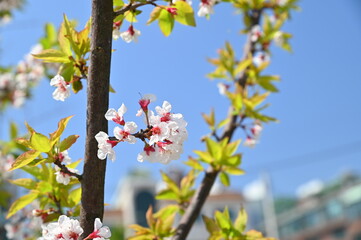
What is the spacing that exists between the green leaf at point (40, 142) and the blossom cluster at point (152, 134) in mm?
166

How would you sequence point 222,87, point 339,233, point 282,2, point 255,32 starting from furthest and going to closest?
point 339,233 → point 282,2 → point 255,32 → point 222,87

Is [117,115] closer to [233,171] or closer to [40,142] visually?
[40,142]

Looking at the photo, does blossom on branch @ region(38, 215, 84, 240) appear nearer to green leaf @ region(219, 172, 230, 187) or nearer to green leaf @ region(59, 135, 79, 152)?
green leaf @ region(59, 135, 79, 152)

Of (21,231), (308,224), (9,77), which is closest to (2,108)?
(9,77)

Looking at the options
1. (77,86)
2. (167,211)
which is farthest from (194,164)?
(77,86)

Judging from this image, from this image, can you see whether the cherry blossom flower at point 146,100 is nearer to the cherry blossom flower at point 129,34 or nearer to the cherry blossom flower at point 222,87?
the cherry blossom flower at point 129,34

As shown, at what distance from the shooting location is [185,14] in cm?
141

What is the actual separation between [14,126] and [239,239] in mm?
1594

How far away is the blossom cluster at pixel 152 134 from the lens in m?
1.02

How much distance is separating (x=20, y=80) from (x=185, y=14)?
2408 mm

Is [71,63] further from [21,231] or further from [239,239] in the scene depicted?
[21,231]

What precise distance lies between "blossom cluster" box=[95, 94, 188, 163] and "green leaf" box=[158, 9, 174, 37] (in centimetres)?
42

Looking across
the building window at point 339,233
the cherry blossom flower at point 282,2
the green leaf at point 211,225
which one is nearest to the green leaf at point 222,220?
the green leaf at point 211,225

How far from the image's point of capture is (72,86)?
1.29 m
